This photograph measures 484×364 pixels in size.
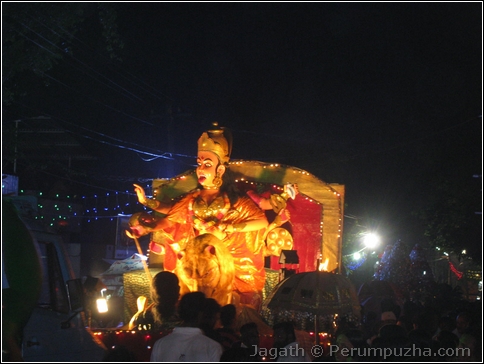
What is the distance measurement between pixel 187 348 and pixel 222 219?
28.1 ft

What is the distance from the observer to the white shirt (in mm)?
5465

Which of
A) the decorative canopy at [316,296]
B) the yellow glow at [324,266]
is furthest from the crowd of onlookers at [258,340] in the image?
the yellow glow at [324,266]

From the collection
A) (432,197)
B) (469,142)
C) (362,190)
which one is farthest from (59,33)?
(362,190)

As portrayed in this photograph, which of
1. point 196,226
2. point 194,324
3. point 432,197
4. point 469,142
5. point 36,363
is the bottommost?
point 36,363

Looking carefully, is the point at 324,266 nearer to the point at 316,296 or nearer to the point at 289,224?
the point at 289,224

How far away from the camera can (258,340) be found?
730 centimetres

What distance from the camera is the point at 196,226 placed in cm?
1415

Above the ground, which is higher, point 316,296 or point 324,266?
point 324,266

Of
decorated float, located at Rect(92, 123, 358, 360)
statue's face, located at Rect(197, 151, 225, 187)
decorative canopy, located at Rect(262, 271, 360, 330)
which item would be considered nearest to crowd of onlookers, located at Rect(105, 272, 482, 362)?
decorative canopy, located at Rect(262, 271, 360, 330)

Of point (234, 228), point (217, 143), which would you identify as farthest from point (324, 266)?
point (217, 143)

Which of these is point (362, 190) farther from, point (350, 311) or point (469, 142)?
point (350, 311)

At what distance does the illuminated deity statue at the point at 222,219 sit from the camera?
550 inches

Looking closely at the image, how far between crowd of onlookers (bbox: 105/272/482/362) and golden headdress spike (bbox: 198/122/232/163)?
589 cm

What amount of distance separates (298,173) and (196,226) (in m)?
2.94
